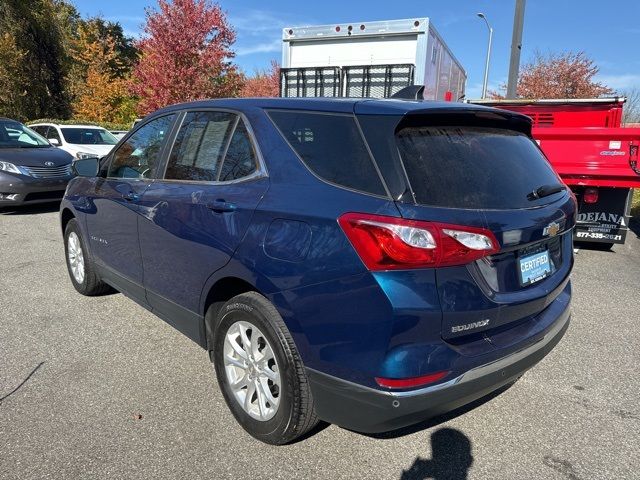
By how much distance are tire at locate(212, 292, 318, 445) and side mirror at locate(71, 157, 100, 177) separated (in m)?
2.13

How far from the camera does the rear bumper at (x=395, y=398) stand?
1.99 m

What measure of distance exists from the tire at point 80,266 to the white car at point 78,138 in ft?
23.4

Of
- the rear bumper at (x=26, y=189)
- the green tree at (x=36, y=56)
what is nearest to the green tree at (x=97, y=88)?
the green tree at (x=36, y=56)

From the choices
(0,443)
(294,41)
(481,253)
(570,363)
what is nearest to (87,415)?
(0,443)

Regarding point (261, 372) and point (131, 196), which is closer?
point (261, 372)

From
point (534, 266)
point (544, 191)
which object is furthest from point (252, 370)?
point (544, 191)

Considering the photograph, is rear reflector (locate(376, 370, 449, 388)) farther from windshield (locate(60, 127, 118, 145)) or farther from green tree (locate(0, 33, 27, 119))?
green tree (locate(0, 33, 27, 119))

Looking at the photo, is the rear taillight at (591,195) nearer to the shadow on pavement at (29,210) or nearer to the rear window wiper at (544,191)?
the rear window wiper at (544,191)

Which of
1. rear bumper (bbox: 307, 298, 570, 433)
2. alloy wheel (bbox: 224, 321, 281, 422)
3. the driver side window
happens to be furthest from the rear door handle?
rear bumper (bbox: 307, 298, 570, 433)

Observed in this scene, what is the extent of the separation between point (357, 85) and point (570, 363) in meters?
6.40

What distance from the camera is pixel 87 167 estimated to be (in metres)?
4.08

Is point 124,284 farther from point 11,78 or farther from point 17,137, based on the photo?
point 11,78

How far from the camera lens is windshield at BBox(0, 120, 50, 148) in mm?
9195

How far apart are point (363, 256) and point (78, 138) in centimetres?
1203
